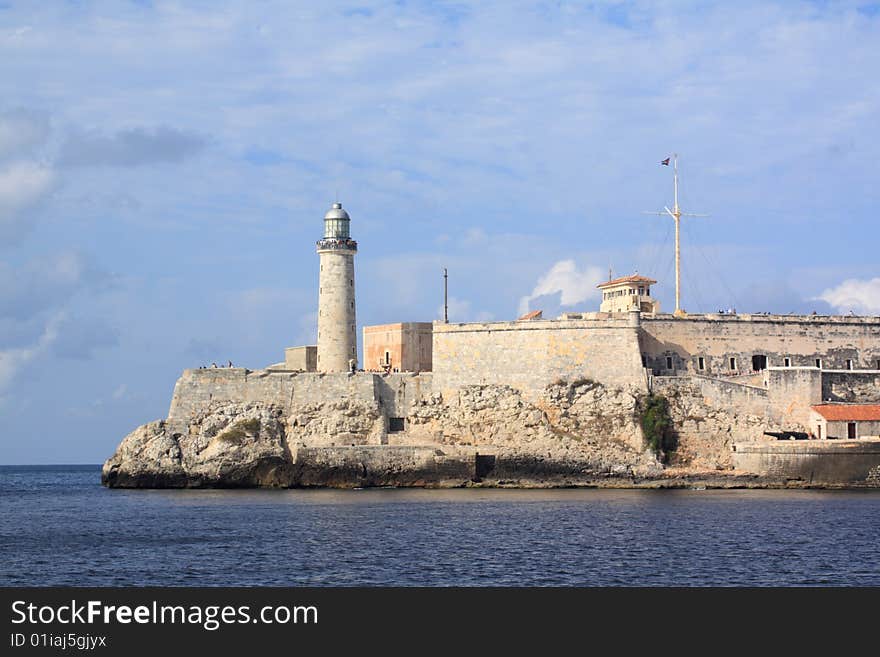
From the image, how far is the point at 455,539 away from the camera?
3162 centimetres

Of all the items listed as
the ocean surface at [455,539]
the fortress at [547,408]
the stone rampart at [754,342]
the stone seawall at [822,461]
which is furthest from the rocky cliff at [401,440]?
the stone seawall at [822,461]

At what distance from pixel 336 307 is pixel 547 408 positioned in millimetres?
9649

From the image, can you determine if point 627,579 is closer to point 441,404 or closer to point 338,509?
point 338,509

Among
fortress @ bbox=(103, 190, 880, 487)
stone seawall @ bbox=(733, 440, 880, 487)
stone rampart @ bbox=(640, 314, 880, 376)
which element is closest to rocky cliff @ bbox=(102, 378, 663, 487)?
fortress @ bbox=(103, 190, 880, 487)

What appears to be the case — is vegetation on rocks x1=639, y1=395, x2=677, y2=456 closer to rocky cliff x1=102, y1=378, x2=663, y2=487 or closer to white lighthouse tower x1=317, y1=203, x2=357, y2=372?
rocky cliff x1=102, y1=378, x2=663, y2=487

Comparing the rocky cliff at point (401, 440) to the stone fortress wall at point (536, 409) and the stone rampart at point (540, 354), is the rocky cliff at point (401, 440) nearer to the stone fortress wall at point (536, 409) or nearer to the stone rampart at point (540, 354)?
the stone fortress wall at point (536, 409)

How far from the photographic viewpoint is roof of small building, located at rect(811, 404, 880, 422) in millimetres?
46000

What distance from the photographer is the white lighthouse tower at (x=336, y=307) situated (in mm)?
52688

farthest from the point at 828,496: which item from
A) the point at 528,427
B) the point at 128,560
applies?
the point at 128,560

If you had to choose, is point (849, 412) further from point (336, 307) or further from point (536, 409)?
point (336, 307)
